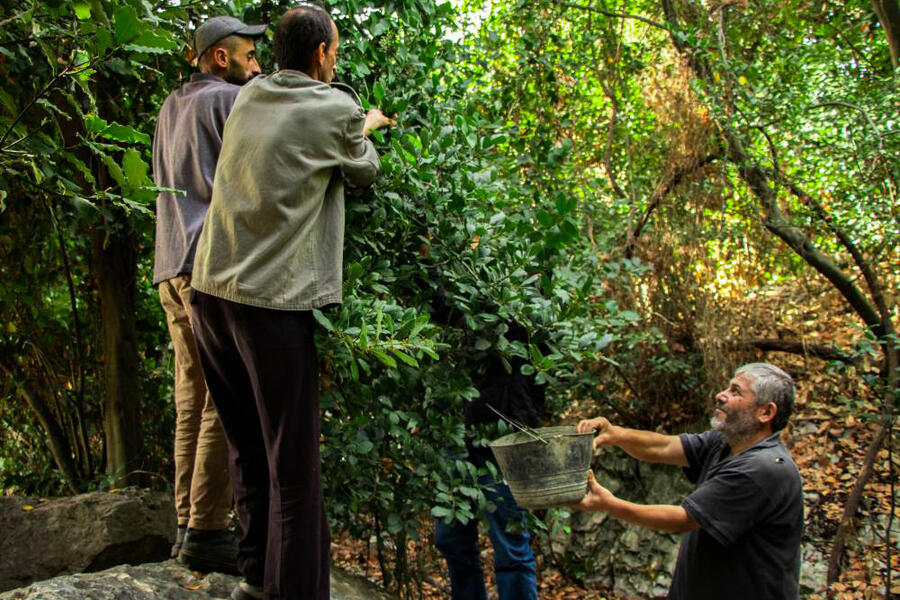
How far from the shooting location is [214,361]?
8.46ft

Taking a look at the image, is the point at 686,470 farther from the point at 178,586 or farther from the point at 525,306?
the point at 178,586

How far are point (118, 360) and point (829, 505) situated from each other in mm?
5001

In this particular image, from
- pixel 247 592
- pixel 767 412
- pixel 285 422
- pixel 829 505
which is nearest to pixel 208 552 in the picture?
pixel 247 592

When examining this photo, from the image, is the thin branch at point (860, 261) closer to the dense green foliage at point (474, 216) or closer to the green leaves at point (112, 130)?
the dense green foliage at point (474, 216)

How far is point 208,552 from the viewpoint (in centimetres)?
300

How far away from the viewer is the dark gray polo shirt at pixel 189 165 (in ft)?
9.30

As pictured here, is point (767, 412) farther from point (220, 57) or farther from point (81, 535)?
point (81, 535)

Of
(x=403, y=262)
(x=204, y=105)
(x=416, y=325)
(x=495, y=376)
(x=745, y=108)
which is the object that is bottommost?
(x=495, y=376)

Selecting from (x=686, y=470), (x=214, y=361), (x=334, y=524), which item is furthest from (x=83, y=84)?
(x=686, y=470)

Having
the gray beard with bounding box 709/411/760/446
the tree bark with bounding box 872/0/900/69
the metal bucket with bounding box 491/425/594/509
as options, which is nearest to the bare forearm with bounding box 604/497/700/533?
the metal bucket with bounding box 491/425/594/509

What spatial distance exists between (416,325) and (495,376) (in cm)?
130

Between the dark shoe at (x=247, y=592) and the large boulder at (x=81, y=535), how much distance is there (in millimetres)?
1135

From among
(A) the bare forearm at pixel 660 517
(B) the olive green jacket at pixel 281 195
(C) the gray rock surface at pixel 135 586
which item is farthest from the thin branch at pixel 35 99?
(A) the bare forearm at pixel 660 517

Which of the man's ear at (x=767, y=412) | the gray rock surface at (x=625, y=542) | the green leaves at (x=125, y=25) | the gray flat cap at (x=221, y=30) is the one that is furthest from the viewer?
the gray rock surface at (x=625, y=542)
